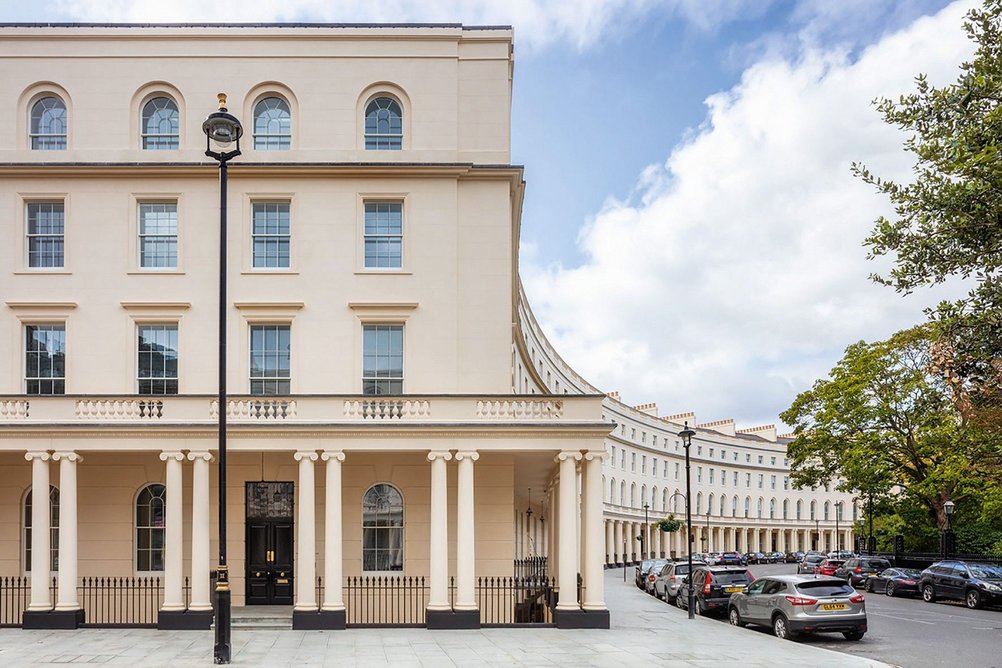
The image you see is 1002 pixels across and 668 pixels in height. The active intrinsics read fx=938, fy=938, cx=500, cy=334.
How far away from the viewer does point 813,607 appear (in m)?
22.2

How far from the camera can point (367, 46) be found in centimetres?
2706

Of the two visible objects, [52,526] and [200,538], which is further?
[52,526]

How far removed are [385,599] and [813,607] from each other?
1067 centimetres

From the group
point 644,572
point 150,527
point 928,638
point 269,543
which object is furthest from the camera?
point 644,572

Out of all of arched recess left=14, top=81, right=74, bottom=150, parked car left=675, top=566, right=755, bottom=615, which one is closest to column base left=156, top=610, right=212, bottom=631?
arched recess left=14, top=81, right=74, bottom=150

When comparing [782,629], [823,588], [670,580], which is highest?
[823,588]

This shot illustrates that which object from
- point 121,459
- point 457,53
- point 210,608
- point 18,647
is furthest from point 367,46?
point 18,647

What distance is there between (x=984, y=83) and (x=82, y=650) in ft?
62.0

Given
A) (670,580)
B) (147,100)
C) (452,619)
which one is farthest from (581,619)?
(147,100)

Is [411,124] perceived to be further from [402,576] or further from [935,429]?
[935,429]

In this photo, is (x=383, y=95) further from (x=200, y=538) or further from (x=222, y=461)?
(x=222, y=461)

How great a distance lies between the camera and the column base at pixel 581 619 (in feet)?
73.3

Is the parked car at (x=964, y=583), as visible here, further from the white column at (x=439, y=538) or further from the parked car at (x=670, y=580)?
the white column at (x=439, y=538)

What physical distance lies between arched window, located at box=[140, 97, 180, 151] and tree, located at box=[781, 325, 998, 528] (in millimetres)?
33573
